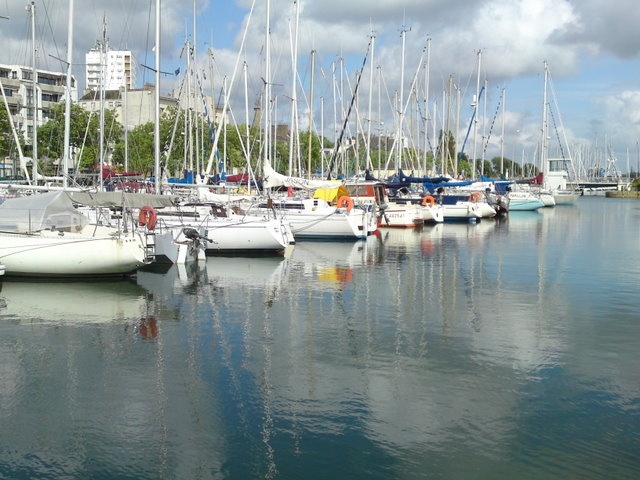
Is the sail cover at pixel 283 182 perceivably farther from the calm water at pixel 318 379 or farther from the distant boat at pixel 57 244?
the distant boat at pixel 57 244

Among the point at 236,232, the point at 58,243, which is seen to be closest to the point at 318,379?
the point at 58,243

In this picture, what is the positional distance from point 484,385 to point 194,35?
35.6m

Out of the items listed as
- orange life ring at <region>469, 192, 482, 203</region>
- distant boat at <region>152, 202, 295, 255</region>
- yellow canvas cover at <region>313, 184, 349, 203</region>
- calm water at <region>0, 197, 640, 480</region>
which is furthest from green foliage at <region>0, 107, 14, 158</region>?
calm water at <region>0, 197, 640, 480</region>

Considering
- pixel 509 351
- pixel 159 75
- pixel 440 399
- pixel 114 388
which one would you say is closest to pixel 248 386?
pixel 114 388

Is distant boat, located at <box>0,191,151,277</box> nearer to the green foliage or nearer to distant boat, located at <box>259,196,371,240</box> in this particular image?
distant boat, located at <box>259,196,371,240</box>

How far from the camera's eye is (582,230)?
54.2 m

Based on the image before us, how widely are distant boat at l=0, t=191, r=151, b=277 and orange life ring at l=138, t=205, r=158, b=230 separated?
203cm

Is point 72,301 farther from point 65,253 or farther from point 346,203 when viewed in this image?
point 346,203

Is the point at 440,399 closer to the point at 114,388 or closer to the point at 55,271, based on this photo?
the point at 114,388

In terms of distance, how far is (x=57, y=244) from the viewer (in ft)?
74.4

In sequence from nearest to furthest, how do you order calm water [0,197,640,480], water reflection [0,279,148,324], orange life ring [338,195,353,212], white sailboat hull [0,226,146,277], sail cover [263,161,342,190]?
calm water [0,197,640,480]
water reflection [0,279,148,324]
white sailboat hull [0,226,146,277]
orange life ring [338,195,353,212]
sail cover [263,161,342,190]

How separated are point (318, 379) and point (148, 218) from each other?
14.3 metres

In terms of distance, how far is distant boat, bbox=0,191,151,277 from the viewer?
896 inches

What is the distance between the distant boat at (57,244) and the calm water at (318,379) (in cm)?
67
